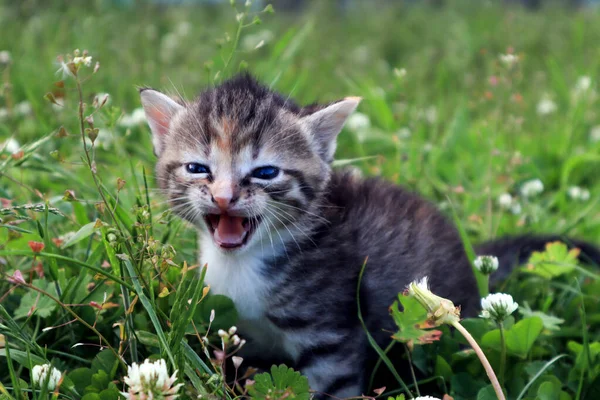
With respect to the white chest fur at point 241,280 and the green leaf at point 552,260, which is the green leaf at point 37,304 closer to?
the white chest fur at point 241,280

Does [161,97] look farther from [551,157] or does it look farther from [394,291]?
[551,157]

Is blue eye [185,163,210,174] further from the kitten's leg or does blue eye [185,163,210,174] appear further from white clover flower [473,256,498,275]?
white clover flower [473,256,498,275]

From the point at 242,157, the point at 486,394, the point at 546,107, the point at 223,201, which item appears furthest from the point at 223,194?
the point at 546,107

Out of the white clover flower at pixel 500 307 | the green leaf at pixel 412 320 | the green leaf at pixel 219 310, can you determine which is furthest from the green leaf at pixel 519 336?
the green leaf at pixel 219 310

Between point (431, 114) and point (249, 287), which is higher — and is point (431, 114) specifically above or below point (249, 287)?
below

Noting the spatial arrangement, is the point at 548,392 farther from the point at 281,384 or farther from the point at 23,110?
the point at 23,110

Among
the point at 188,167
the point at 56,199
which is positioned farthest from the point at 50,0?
the point at 188,167
